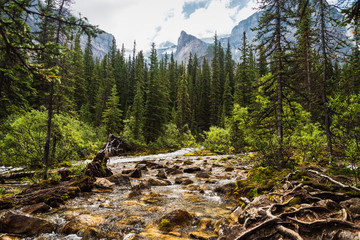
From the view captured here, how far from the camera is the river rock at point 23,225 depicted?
4.84 meters

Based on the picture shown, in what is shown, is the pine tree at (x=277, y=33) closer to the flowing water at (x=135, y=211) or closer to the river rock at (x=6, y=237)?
the flowing water at (x=135, y=211)

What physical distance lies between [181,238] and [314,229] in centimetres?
293

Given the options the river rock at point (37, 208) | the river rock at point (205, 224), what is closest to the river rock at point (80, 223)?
the river rock at point (37, 208)

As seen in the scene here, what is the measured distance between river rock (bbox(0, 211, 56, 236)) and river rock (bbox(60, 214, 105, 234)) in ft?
1.45

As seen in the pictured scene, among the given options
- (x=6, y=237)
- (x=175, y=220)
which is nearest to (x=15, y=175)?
(x=6, y=237)

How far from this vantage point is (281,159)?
8.40 m

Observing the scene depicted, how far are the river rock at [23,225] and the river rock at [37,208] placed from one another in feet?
3.77

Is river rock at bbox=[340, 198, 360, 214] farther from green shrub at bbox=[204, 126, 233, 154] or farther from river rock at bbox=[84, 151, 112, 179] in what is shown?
green shrub at bbox=[204, 126, 233, 154]

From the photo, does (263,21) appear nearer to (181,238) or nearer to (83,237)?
(181,238)

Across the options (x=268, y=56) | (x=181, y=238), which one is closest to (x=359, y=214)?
(x=181, y=238)

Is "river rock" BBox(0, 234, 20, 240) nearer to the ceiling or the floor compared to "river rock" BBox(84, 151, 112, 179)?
nearer to the floor

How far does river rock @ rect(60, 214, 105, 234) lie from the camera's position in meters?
5.14

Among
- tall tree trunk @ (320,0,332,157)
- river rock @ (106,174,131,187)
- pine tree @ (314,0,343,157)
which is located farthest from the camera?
pine tree @ (314,0,343,157)

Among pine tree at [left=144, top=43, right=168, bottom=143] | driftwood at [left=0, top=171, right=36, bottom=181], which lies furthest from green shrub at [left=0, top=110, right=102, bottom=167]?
pine tree at [left=144, top=43, right=168, bottom=143]
